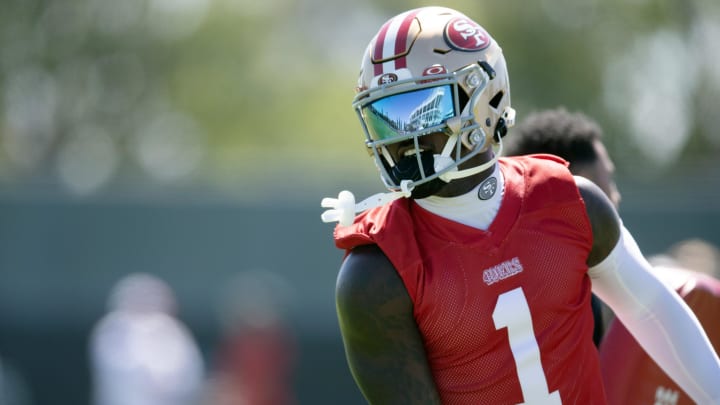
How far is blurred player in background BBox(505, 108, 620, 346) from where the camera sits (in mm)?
4176

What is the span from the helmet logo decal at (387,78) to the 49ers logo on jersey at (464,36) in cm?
19

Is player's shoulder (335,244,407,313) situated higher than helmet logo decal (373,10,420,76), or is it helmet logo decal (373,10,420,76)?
helmet logo decal (373,10,420,76)

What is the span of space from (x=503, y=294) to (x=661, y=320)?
0.55 meters

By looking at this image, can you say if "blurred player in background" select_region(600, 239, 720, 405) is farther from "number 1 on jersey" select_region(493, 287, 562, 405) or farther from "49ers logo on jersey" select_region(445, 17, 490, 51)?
"49ers logo on jersey" select_region(445, 17, 490, 51)

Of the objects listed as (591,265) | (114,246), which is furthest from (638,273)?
(114,246)

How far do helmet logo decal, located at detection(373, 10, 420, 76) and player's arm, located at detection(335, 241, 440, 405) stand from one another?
57cm

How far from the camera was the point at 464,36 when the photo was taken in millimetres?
3094

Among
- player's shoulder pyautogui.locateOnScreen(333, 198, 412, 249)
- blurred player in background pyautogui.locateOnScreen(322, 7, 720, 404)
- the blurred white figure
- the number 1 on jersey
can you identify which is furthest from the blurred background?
the number 1 on jersey

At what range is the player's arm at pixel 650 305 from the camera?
3.13 metres

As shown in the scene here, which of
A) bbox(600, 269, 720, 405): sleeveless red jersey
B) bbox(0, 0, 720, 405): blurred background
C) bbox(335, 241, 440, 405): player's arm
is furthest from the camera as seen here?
bbox(0, 0, 720, 405): blurred background

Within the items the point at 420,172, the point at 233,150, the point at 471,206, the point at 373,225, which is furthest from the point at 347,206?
the point at 233,150

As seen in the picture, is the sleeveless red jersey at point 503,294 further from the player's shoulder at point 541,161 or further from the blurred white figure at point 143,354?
the blurred white figure at point 143,354

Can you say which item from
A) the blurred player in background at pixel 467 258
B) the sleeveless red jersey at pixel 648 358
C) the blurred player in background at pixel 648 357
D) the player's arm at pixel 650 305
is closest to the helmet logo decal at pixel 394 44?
the blurred player in background at pixel 467 258

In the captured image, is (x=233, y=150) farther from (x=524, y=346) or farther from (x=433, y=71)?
(x=524, y=346)
